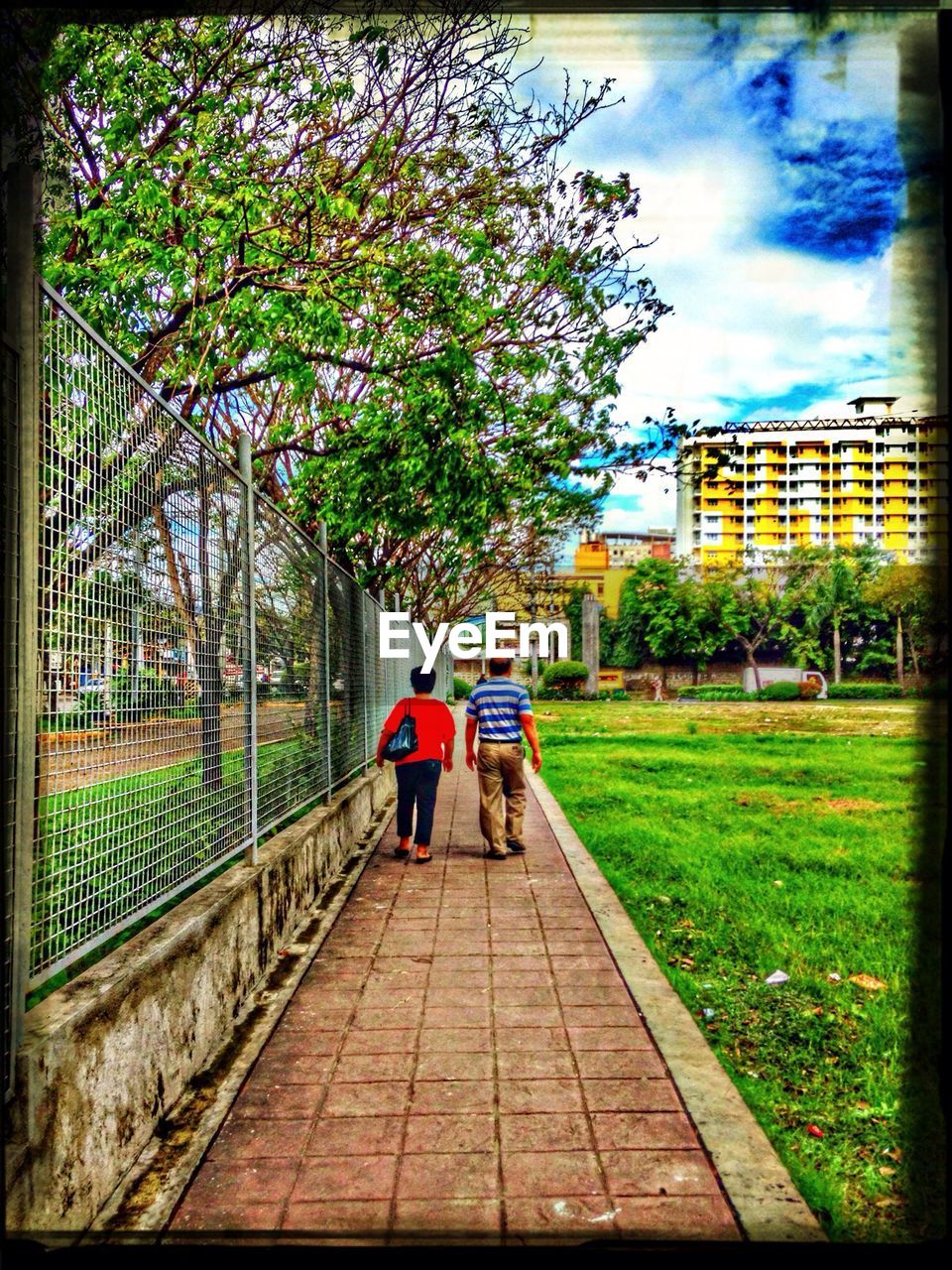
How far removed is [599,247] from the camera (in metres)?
8.29

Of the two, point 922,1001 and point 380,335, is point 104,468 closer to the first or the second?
Answer: point 922,1001

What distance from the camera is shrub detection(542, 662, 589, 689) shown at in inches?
1859

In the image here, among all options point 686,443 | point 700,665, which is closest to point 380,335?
point 686,443

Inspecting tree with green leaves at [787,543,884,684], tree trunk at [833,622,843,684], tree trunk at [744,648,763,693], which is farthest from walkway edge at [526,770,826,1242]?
tree trunk at [744,648,763,693]

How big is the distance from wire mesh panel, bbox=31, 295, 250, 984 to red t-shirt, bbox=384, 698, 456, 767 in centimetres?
354

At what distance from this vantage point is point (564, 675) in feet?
155

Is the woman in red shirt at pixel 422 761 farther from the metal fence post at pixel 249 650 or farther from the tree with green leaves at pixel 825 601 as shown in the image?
the tree with green leaves at pixel 825 601

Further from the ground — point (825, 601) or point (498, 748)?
point (825, 601)

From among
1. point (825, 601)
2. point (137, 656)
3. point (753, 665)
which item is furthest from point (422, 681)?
point (753, 665)

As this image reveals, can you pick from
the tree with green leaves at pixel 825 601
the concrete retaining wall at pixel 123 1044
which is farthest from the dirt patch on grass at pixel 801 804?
the tree with green leaves at pixel 825 601

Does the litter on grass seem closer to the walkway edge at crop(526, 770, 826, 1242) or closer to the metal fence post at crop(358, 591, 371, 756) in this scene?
the walkway edge at crop(526, 770, 826, 1242)

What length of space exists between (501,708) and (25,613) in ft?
20.7

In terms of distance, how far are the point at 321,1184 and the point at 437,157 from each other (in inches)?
267

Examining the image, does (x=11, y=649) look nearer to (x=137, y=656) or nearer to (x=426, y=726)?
(x=137, y=656)
